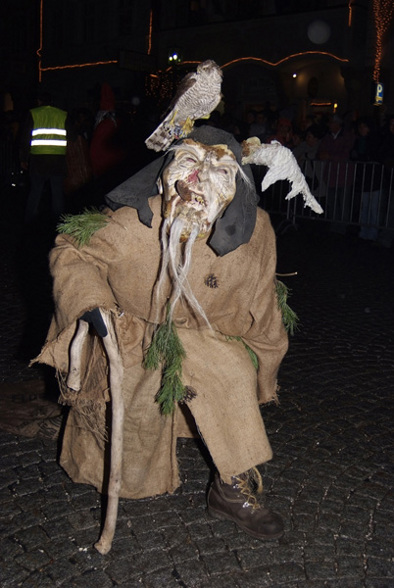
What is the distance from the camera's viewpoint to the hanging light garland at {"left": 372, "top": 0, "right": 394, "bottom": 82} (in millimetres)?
19031

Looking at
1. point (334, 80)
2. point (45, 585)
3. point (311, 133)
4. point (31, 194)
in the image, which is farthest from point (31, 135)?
point (334, 80)

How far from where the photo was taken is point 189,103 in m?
2.71

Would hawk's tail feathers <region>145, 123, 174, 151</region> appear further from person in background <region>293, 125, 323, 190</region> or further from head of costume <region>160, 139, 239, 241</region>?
person in background <region>293, 125, 323, 190</region>

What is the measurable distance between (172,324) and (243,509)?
2.96 ft

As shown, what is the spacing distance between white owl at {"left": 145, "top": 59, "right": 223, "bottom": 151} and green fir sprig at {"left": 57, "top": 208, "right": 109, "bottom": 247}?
37 cm

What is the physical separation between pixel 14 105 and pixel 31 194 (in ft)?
69.8

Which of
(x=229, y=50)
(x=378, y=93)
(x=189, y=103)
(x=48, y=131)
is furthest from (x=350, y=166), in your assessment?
(x=229, y=50)

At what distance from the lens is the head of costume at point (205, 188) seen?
257 centimetres

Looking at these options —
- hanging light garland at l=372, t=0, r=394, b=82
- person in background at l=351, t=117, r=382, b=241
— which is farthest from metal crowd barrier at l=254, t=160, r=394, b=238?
hanging light garland at l=372, t=0, r=394, b=82

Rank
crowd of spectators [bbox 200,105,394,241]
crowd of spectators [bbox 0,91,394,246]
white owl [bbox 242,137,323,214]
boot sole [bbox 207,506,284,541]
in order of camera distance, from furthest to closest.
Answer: crowd of spectators [bbox 200,105,394,241] → crowd of spectators [bbox 0,91,394,246] → boot sole [bbox 207,506,284,541] → white owl [bbox 242,137,323,214]

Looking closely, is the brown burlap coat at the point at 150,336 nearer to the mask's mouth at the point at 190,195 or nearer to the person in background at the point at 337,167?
the mask's mouth at the point at 190,195

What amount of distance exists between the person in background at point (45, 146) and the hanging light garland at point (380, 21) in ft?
41.9

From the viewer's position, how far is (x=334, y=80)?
68.7 feet

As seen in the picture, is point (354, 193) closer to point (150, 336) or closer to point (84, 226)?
point (150, 336)
